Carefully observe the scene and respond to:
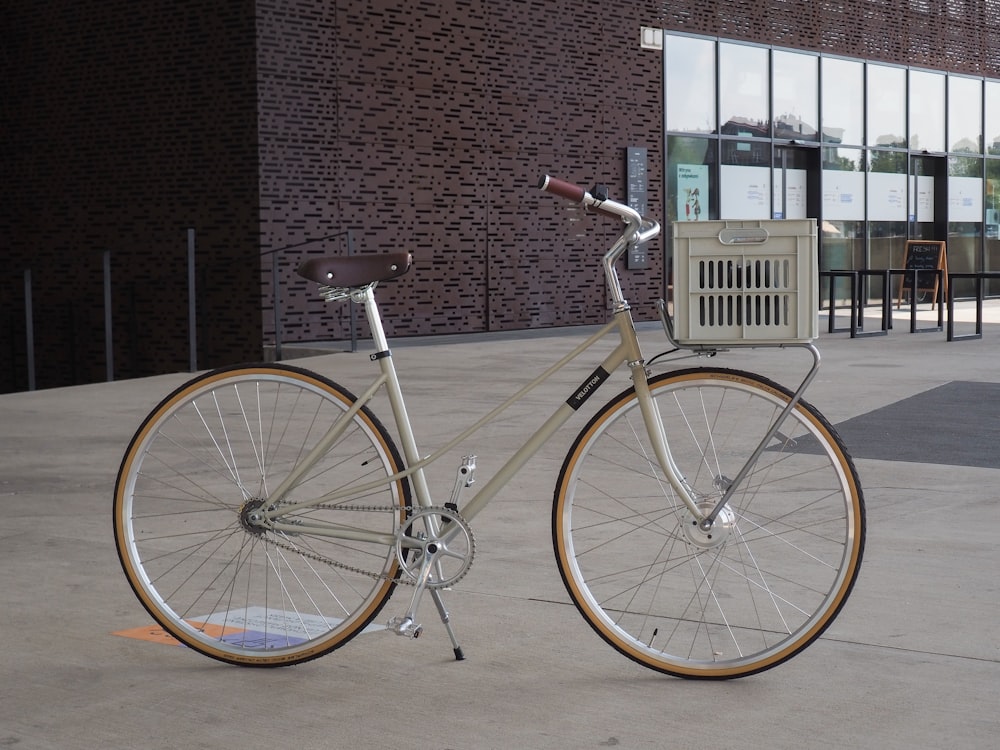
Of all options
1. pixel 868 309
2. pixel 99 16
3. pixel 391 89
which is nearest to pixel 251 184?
pixel 391 89

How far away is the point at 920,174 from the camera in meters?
24.5

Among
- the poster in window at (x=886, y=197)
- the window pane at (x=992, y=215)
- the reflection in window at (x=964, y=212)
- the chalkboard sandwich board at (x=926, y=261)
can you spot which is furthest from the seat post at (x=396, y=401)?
the window pane at (x=992, y=215)

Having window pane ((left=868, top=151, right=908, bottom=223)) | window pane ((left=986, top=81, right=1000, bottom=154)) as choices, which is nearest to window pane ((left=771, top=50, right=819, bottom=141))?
window pane ((left=868, top=151, right=908, bottom=223))

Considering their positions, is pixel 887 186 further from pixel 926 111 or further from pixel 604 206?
pixel 604 206

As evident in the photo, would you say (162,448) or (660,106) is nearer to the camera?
(162,448)

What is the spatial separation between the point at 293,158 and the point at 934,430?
8.96 m

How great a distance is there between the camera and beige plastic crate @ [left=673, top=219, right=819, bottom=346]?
332 cm

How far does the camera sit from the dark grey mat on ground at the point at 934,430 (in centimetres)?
736

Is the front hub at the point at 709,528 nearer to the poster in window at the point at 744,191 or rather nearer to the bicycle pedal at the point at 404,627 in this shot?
the bicycle pedal at the point at 404,627

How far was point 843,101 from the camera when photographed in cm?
2259

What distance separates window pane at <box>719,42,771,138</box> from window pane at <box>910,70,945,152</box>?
169 inches

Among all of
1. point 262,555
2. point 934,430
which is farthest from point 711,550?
point 934,430

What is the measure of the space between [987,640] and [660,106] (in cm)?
1611

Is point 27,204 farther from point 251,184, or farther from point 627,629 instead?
point 627,629
